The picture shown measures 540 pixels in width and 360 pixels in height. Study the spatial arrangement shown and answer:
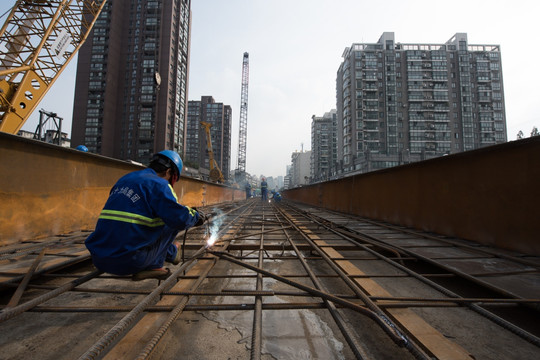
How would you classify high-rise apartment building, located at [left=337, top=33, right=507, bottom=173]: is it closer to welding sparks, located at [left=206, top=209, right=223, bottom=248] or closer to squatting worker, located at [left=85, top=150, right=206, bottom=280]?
welding sparks, located at [left=206, top=209, right=223, bottom=248]

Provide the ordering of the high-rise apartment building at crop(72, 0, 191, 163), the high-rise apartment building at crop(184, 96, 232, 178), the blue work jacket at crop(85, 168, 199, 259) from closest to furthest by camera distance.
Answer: the blue work jacket at crop(85, 168, 199, 259)
the high-rise apartment building at crop(72, 0, 191, 163)
the high-rise apartment building at crop(184, 96, 232, 178)

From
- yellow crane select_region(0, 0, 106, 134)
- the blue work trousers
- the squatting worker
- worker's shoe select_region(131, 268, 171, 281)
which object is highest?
yellow crane select_region(0, 0, 106, 134)

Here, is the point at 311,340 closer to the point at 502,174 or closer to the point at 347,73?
the point at 502,174

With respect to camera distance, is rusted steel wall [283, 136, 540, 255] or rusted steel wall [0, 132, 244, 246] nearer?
rusted steel wall [283, 136, 540, 255]

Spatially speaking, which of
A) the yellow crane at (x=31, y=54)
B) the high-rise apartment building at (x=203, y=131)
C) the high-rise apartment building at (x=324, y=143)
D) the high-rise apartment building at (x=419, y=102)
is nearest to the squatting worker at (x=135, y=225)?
the yellow crane at (x=31, y=54)

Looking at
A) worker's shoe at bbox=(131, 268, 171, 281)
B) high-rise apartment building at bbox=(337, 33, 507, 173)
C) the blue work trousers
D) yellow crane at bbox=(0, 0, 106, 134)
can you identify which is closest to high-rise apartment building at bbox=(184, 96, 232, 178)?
high-rise apartment building at bbox=(337, 33, 507, 173)

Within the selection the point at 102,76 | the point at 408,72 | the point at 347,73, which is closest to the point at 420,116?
the point at 408,72

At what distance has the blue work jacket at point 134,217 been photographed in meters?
1.84

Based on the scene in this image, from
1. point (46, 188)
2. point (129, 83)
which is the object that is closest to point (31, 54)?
point (46, 188)

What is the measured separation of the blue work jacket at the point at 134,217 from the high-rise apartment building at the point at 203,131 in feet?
353

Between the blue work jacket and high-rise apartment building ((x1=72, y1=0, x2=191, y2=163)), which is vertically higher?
high-rise apartment building ((x1=72, y1=0, x2=191, y2=163))

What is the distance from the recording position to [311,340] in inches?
67.7

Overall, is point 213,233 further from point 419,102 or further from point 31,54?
point 419,102

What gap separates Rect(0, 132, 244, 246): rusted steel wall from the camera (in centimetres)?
379
